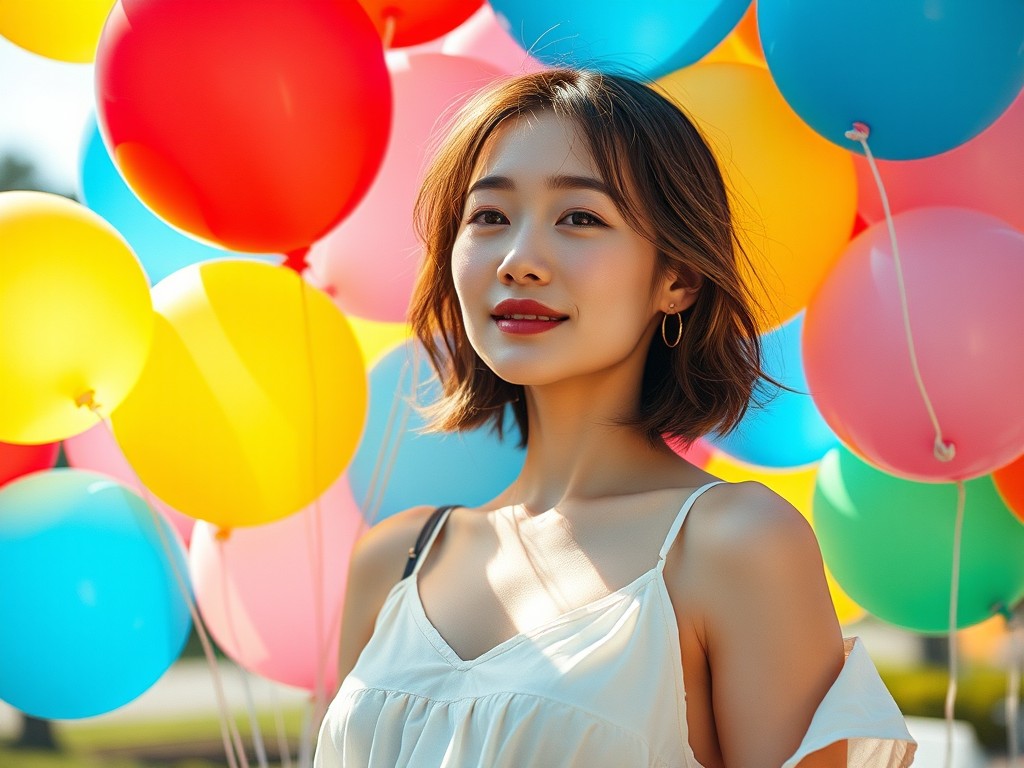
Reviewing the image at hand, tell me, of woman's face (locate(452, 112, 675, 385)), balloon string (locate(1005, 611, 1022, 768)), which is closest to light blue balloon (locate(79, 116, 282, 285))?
woman's face (locate(452, 112, 675, 385))

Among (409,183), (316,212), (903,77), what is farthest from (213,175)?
(903,77)

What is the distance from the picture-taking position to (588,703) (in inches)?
54.6

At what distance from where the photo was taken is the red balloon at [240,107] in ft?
5.62

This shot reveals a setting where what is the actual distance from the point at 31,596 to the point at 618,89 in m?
1.33

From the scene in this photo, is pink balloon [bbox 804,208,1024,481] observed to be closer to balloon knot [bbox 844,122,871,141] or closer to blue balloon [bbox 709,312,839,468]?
balloon knot [bbox 844,122,871,141]

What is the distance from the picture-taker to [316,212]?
6.12 ft

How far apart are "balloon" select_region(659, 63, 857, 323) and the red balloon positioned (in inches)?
22.1

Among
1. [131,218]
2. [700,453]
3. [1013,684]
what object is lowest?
[1013,684]

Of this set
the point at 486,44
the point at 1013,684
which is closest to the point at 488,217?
the point at 486,44

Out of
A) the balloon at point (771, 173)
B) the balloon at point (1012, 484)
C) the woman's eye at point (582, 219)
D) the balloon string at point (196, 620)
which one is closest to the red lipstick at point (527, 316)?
the woman's eye at point (582, 219)

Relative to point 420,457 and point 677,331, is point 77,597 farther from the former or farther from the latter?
point 677,331

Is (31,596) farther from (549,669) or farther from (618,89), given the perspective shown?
(618,89)

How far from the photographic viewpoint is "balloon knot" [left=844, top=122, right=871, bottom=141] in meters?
1.76

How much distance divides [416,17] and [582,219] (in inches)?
30.1
